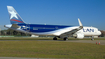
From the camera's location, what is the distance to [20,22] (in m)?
29.7

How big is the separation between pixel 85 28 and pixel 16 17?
1861cm

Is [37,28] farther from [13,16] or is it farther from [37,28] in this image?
[13,16]

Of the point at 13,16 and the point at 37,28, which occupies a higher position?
the point at 13,16

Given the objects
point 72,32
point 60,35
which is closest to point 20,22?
point 60,35

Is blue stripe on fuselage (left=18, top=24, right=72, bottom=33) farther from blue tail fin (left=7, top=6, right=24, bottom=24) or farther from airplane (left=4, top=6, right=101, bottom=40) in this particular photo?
blue tail fin (left=7, top=6, right=24, bottom=24)

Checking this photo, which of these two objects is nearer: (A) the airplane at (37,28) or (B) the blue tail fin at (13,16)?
(A) the airplane at (37,28)

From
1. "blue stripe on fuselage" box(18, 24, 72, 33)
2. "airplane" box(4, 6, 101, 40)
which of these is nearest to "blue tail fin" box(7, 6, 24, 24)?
"airplane" box(4, 6, 101, 40)

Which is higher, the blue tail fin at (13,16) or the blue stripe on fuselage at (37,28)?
the blue tail fin at (13,16)

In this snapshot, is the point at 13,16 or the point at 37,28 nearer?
the point at 13,16

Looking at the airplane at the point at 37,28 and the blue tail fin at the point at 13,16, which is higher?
the blue tail fin at the point at 13,16

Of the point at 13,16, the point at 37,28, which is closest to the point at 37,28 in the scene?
the point at 37,28

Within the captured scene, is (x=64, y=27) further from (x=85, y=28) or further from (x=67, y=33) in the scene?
(x=85, y=28)

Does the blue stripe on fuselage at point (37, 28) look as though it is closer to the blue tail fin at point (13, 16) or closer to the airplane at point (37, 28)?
the airplane at point (37, 28)

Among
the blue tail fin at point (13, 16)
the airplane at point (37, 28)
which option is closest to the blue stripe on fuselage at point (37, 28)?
the airplane at point (37, 28)
